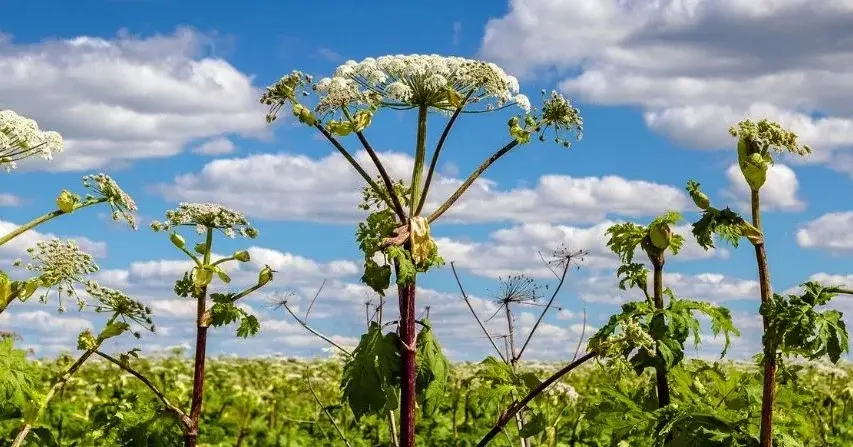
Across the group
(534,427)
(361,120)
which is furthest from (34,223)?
(534,427)

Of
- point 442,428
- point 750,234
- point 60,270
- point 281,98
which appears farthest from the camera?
point 442,428

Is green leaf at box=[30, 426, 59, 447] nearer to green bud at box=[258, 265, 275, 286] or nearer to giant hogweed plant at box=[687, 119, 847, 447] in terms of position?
green bud at box=[258, 265, 275, 286]

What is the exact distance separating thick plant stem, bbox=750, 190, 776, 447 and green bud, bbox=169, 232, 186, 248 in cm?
273

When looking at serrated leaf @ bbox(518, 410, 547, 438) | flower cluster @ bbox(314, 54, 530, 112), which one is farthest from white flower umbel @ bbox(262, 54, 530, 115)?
serrated leaf @ bbox(518, 410, 547, 438)

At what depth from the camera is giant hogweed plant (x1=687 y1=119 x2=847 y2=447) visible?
→ 4094 mm

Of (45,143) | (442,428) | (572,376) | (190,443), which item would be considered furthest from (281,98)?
(572,376)

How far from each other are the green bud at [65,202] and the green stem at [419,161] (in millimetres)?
1778

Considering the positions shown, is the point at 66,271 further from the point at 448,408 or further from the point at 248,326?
the point at 448,408

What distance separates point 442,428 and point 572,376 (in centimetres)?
679

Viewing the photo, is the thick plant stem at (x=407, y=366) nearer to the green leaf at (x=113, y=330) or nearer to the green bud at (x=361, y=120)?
the green bud at (x=361, y=120)

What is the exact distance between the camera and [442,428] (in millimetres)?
9812

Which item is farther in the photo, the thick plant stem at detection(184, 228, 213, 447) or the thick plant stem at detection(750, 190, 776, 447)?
the thick plant stem at detection(184, 228, 213, 447)

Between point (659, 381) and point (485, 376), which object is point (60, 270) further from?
point (659, 381)

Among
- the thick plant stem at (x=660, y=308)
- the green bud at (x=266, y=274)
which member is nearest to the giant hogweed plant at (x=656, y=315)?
the thick plant stem at (x=660, y=308)
